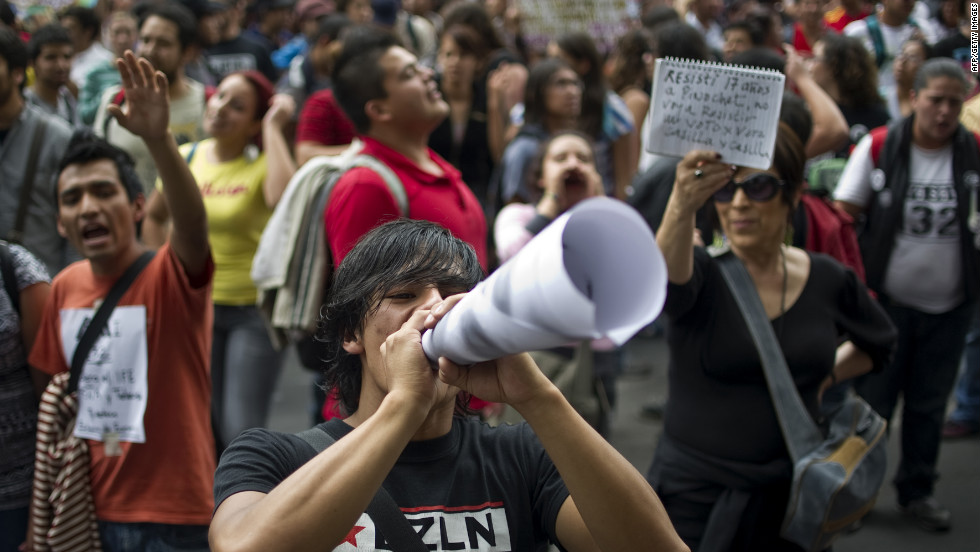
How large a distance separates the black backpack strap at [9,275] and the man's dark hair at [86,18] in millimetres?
5792

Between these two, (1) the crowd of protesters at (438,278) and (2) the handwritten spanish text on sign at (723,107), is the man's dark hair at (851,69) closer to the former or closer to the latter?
(1) the crowd of protesters at (438,278)

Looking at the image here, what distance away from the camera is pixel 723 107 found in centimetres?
265

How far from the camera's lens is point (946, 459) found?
5.41 meters

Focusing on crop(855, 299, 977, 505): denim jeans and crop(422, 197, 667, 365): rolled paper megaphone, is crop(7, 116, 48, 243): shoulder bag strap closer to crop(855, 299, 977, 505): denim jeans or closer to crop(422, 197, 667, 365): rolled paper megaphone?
crop(422, 197, 667, 365): rolled paper megaphone

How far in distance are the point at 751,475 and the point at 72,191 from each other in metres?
2.28

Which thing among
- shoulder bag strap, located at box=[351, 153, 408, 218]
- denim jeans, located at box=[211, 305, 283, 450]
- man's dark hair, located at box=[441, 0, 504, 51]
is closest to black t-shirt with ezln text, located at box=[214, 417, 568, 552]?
shoulder bag strap, located at box=[351, 153, 408, 218]

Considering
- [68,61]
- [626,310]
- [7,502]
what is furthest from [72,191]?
[68,61]

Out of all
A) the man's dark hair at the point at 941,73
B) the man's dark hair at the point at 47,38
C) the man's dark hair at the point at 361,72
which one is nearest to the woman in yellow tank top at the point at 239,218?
the man's dark hair at the point at 361,72

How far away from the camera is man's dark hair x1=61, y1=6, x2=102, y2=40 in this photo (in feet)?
26.9

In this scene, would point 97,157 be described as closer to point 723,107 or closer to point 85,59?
point 723,107

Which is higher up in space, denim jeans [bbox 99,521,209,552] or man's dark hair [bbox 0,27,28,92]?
man's dark hair [bbox 0,27,28,92]

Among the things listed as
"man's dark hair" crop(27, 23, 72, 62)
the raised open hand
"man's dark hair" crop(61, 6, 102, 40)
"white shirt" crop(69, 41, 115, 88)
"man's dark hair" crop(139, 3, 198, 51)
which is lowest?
"white shirt" crop(69, 41, 115, 88)

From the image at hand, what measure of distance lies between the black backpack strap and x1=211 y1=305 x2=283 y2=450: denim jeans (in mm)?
1270

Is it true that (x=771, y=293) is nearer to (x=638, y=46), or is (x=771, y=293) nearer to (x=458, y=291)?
(x=458, y=291)
